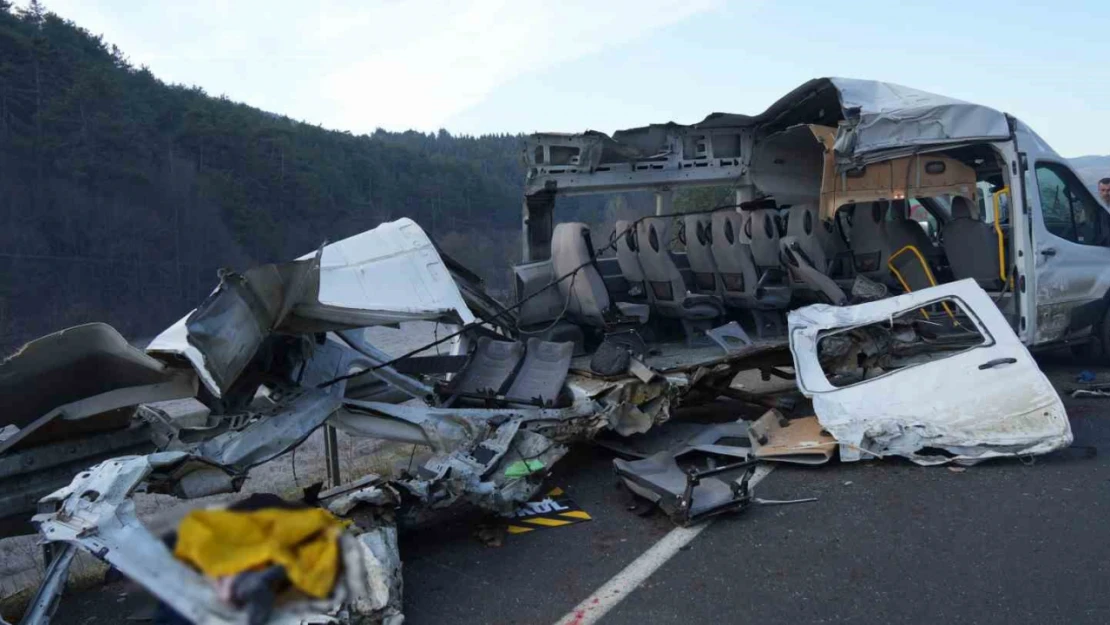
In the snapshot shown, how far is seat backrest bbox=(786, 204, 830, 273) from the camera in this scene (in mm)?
8000

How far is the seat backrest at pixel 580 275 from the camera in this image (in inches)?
283

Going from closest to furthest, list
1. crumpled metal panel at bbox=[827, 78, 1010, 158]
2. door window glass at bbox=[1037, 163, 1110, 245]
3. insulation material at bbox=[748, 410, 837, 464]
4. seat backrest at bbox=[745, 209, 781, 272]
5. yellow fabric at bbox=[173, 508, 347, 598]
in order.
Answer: yellow fabric at bbox=[173, 508, 347, 598]
insulation material at bbox=[748, 410, 837, 464]
crumpled metal panel at bbox=[827, 78, 1010, 158]
door window glass at bbox=[1037, 163, 1110, 245]
seat backrest at bbox=[745, 209, 781, 272]

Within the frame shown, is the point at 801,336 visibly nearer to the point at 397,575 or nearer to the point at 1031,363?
the point at 1031,363

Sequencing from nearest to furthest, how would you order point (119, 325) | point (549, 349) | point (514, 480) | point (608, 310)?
point (514, 480)
point (549, 349)
point (608, 310)
point (119, 325)

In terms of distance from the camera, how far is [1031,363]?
533cm

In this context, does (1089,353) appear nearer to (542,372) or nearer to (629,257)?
(629,257)

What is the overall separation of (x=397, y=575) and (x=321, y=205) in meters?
32.4

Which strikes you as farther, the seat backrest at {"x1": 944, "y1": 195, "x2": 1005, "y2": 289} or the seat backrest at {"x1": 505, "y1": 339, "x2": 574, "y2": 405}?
the seat backrest at {"x1": 944, "y1": 195, "x2": 1005, "y2": 289}

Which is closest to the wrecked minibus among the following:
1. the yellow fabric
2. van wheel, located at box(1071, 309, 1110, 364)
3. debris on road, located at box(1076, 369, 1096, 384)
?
the yellow fabric

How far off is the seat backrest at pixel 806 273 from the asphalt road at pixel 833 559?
7.30ft

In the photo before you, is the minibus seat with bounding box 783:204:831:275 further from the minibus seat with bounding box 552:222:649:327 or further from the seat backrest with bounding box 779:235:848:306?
the minibus seat with bounding box 552:222:649:327

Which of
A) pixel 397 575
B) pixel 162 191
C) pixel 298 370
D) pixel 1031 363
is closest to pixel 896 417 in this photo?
pixel 1031 363

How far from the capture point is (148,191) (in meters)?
29.5

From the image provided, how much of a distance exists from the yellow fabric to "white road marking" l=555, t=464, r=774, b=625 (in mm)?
3034
